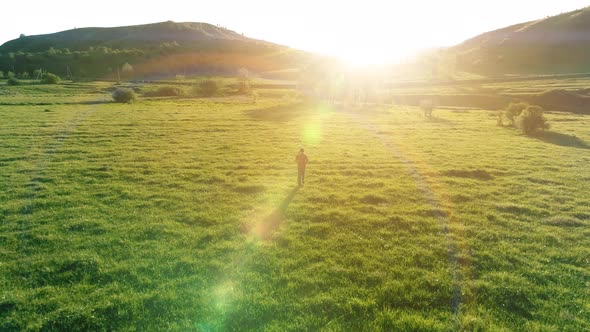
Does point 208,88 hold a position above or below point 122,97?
above

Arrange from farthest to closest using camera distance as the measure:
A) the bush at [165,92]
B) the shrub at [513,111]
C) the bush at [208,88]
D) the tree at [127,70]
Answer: the tree at [127,70] < the bush at [208,88] < the bush at [165,92] < the shrub at [513,111]

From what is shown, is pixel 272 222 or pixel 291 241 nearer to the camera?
pixel 291 241

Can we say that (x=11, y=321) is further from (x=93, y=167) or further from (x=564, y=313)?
(x=93, y=167)

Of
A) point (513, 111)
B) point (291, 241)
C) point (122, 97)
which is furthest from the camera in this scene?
point (122, 97)

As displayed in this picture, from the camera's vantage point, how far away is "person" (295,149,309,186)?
21422 millimetres

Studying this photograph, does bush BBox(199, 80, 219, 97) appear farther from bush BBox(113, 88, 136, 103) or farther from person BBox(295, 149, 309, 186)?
person BBox(295, 149, 309, 186)

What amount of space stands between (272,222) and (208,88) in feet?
341

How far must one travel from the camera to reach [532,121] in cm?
4641

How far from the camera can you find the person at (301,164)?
2142 centimetres

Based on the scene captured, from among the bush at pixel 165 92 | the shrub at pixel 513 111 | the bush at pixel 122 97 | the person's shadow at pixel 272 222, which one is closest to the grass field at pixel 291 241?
the person's shadow at pixel 272 222

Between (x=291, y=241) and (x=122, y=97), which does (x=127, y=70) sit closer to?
(x=122, y=97)

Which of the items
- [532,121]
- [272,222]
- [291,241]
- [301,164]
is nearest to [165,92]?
[532,121]

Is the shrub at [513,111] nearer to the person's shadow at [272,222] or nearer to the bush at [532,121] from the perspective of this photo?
the bush at [532,121]

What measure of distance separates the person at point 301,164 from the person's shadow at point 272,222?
3.07 m
